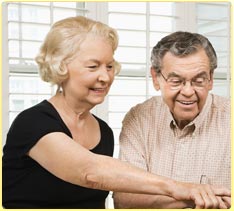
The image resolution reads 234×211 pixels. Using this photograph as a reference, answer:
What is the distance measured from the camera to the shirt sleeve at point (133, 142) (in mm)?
1709

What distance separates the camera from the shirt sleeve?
1.71 metres

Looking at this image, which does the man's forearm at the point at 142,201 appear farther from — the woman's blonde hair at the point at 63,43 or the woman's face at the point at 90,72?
the woman's blonde hair at the point at 63,43

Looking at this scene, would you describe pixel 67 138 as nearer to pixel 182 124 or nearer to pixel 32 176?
pixel 32 176

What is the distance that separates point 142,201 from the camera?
62.6 inches

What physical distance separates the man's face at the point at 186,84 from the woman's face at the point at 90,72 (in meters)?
0.23

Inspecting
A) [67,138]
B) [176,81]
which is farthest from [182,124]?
[67,138]

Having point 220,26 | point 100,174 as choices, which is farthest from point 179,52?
point 220,26

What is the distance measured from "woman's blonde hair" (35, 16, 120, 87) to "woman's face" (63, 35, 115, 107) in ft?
0.07

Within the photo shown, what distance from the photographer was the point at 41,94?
7.88 ft

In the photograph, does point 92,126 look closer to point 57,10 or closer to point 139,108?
point 139,108

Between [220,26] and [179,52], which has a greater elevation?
[220,26]

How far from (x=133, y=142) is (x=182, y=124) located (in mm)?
212

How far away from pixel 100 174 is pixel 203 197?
32cm

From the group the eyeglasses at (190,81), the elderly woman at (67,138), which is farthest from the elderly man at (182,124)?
the elderly woman at (67,138)
